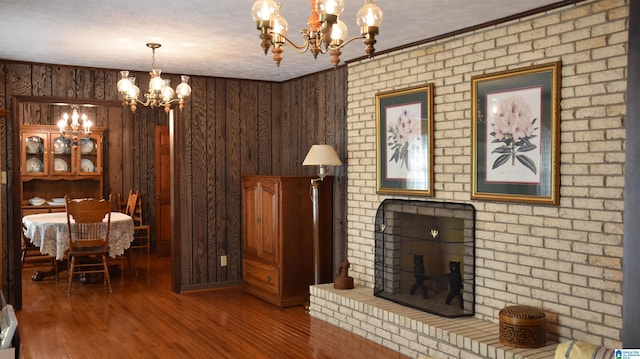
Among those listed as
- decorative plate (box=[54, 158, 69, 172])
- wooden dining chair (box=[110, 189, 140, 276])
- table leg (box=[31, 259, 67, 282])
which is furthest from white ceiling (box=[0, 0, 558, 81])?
decorative plate (box=[54, 158, 69, 172])

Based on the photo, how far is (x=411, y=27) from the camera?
4.44m

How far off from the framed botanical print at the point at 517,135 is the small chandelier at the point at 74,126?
615cm

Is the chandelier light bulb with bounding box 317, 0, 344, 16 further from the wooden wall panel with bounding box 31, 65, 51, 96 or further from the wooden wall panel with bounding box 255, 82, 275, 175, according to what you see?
the wooden wall panel with bounding box 255, 82, 275, 175

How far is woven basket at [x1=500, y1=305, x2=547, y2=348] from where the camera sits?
3.72 m

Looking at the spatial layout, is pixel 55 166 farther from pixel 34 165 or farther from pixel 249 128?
pixel 249 128

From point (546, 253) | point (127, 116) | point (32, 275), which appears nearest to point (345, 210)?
point (546, 253)

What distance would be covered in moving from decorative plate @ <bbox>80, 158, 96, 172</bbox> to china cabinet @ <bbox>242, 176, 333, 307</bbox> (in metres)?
4.07

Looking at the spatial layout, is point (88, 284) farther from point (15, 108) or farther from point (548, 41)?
point (548, 41)

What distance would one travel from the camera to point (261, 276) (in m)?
6.30

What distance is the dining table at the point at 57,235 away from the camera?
268 inches

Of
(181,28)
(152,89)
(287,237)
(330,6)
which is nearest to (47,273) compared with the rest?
(287,237)

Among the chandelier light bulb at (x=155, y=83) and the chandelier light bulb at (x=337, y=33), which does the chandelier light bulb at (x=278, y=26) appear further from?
the chandelier light bulb at (x=155, y=83)

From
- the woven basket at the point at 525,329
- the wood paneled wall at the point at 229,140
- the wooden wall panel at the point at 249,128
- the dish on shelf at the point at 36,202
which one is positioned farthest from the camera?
the dish on shelf at the point at 36,202

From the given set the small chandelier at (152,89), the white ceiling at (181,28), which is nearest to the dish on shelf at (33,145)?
the white ceiling at (181,28)
